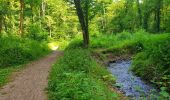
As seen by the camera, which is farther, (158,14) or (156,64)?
(158,14)

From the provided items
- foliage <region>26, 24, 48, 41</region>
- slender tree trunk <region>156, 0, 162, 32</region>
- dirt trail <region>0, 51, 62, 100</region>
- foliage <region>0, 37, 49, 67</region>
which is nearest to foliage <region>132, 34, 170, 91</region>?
dirt trail <region>0, 51, 62, 100</region>

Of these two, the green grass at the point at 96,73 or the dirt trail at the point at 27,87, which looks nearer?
the green grass at the point at 96,73

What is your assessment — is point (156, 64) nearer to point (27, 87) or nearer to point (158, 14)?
point (27, 87)

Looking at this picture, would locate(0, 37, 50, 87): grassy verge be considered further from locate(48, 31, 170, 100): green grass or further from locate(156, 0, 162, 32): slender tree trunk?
locate(156, 0, 162, 32): slender tree trunk

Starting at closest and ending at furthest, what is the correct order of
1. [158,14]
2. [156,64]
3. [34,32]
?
[156,64] < [34,32] < [158,14]

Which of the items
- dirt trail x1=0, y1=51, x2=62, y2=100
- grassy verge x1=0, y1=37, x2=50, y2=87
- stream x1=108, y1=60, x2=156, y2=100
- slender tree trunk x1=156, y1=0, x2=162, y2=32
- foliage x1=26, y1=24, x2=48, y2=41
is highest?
slender tree trunk x1=156, y1=0, x2=162, y2=32

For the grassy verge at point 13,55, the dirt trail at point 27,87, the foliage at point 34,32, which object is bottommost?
the dirt trail at point 27,87

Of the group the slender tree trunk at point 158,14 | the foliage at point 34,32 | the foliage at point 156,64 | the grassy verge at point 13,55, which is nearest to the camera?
the foliage at point 156,64

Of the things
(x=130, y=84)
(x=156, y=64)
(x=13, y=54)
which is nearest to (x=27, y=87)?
(x=130, y=84)

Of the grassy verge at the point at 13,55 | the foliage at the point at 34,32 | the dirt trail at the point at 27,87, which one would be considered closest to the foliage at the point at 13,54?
the grassy verge at the point at 13,55

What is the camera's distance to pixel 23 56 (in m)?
20.3

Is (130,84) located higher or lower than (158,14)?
lower

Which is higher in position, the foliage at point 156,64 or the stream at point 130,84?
the foliage at point 156,64

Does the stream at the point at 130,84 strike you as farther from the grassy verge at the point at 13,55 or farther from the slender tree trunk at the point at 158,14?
the slender tree trunk at the point at 158,14
